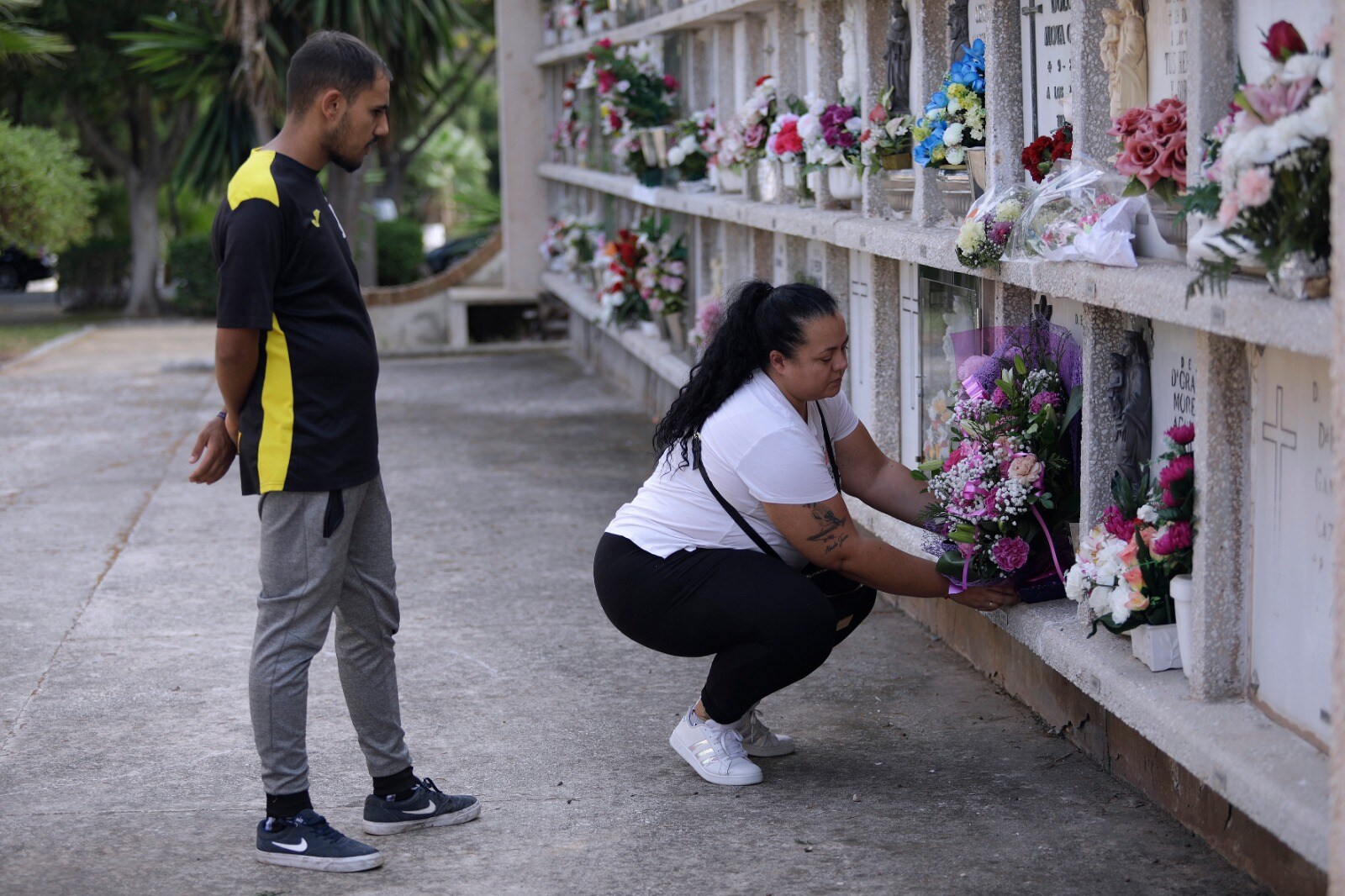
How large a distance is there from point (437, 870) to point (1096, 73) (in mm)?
2112

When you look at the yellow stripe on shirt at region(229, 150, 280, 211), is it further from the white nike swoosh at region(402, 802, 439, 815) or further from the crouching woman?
the white nike swoosh at region(402, 802, 439, 815)

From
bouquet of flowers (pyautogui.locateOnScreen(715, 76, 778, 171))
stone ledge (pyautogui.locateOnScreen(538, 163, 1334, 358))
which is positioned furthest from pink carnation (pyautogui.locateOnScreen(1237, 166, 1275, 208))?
bouquet of flowers (pyautogui.locateOnScreen(715, 76, 778, 171))

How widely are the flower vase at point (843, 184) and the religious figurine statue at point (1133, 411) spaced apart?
1.78m

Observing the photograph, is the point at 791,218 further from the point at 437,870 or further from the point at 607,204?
the point at 607,204

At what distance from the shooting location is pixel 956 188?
4.18m

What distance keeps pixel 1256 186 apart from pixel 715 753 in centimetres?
177

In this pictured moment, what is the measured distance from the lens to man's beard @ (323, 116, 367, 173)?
302 centimetres

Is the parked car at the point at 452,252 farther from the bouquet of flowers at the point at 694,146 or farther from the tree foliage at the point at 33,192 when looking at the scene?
the bouquet of flowers at the point at 694,146

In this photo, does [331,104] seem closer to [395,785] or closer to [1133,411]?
[395,785]

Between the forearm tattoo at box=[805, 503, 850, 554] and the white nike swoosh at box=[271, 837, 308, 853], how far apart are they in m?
1.19

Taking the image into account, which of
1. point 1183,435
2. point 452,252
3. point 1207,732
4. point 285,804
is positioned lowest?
point 285,804

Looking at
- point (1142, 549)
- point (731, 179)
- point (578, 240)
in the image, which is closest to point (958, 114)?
point (1142, 549)

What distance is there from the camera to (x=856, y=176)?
4.91m

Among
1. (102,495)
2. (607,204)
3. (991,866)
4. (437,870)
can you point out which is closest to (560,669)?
(437,870)
